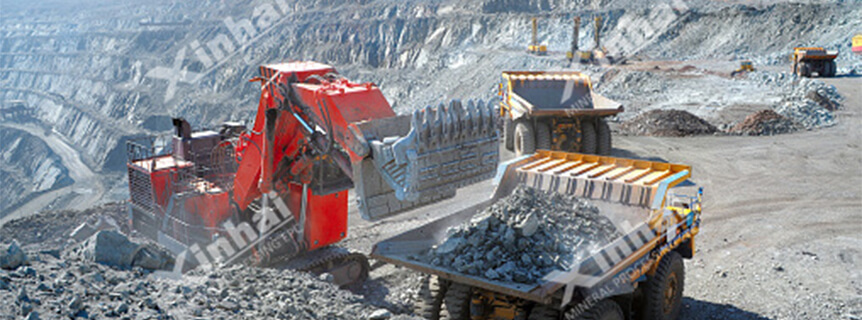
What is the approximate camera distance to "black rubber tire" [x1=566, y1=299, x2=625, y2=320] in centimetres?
610

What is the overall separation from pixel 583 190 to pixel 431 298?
2.20 m

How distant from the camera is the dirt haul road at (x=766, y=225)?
27.9 ft

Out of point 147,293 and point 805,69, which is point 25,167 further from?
point 147,293

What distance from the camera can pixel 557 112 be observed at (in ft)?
48.3

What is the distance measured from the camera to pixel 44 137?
55.0 meters

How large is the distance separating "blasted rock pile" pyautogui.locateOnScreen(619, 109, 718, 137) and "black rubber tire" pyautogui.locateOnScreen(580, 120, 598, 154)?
402 centimetres

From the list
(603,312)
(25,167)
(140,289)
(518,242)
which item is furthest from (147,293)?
(25,167)

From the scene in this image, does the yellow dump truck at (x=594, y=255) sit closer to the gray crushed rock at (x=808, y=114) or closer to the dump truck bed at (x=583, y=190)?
the dump truck bed at (x=583, y=190)

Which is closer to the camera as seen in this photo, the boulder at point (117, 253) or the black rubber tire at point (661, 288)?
the boulder at point (117, 253)

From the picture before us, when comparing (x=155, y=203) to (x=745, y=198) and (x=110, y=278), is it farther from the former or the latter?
(x=745, y=198)

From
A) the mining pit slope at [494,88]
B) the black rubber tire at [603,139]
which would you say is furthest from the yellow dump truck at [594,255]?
the black rubber tire at [603,139]

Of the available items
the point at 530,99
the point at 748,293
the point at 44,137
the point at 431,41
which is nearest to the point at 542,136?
the point at 530,99

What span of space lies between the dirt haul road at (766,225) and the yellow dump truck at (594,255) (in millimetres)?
1270

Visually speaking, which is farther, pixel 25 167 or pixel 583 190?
pixel 25 167
